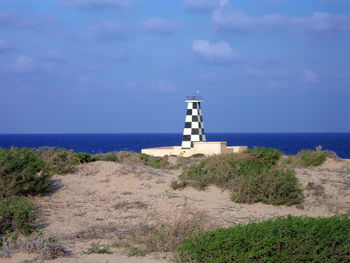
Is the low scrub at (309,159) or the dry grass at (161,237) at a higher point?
the low scrub at (309,159)

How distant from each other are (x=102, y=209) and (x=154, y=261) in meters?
3.45

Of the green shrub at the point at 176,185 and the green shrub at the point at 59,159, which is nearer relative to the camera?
the green shrub at the point at 176,185

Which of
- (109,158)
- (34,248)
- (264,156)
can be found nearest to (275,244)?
(34,248)

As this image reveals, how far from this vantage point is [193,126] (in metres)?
27.8

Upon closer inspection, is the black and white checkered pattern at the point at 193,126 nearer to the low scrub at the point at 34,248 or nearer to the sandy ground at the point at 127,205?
the sandy ground at the point at 127,205

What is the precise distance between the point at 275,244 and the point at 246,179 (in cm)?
495

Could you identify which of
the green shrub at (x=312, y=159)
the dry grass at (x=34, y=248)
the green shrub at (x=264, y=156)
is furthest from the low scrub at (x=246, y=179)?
the green shrub at (x=312, y=159)

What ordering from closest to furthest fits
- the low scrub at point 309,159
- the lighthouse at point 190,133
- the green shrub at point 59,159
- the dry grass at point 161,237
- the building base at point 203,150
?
the dry grass at point 161,237, the green shrub at point 59,159, the low scrub at point 309,159, the building base at point 203,150, the lighthouse at point 190,133

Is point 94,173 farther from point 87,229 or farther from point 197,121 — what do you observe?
point 197,121

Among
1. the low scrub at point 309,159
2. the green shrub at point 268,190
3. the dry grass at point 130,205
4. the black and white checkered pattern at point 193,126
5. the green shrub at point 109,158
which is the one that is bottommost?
the dry grass at point 130,205

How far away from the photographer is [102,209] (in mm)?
9961

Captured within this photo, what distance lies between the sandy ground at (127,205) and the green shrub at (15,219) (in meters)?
0.46

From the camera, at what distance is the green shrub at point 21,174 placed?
10.1 metres

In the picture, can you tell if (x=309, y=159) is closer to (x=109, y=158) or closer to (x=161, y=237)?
(x=109, y=158)
